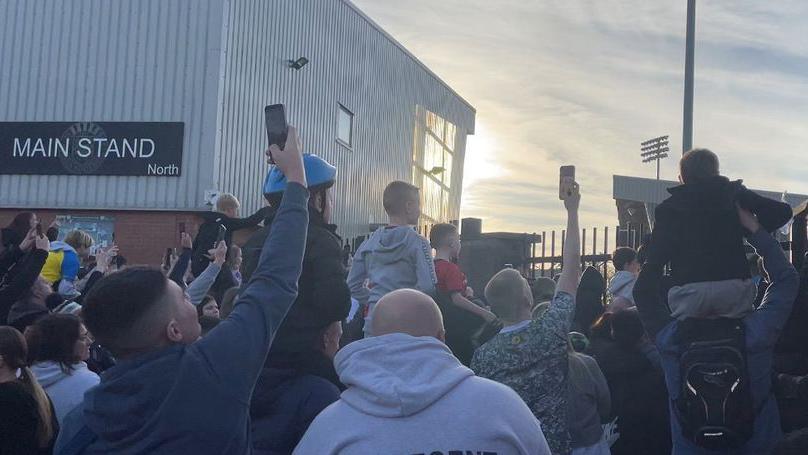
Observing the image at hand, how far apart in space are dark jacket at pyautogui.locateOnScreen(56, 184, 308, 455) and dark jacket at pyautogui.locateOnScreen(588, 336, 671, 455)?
3.54 m

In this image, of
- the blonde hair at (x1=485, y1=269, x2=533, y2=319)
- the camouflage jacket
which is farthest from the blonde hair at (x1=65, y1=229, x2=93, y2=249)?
the camouflage jacket

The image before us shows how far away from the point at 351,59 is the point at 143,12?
25.2ft

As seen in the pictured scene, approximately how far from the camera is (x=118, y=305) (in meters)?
2.66

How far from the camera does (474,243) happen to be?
11.4 metres

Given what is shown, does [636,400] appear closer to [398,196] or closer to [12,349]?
[398,196]

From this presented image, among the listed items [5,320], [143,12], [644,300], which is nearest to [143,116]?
[143,12]

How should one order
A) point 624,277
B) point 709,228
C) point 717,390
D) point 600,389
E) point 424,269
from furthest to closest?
point 624,277
point 424,269
point 600,389
point 709,228
point 717,390

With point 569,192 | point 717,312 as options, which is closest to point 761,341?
point 717,312

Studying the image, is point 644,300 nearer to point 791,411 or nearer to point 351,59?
point 791,411

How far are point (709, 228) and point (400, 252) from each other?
6.73 feet

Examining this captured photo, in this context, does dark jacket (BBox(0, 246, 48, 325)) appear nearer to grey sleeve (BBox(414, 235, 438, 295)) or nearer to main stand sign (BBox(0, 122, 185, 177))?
grey sleeve (BBox(414, 235, 438, 295))

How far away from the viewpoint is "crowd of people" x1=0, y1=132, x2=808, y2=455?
2.61 m

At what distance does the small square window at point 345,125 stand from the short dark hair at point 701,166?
2090 cm

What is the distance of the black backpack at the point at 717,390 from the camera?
4.12m
